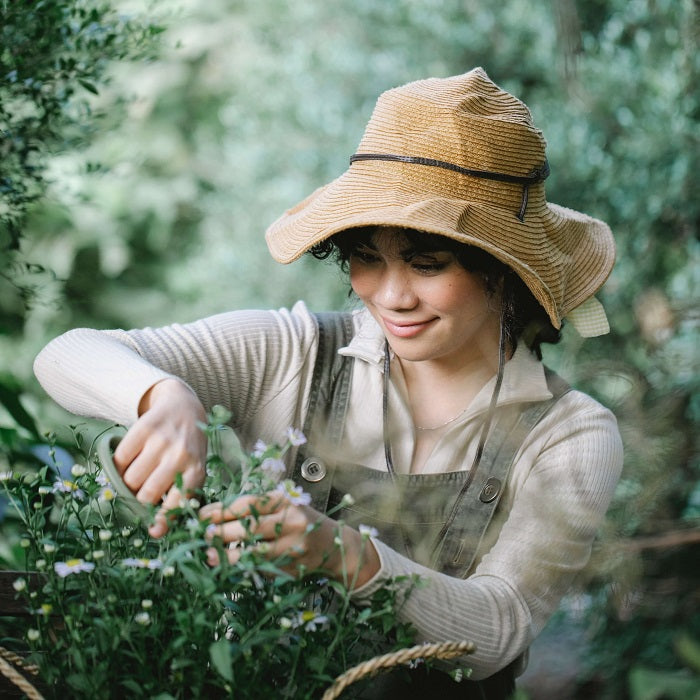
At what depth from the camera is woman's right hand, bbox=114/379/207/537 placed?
119 centimetres

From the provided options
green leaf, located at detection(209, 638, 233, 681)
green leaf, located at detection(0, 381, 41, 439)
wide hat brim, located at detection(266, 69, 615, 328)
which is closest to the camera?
green leaf, located at detection(209, 638, 233, 681)

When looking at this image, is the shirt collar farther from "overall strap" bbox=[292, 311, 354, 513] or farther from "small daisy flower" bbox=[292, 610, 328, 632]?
"small daisy flower" bbox=[292, 610, 328, 632]

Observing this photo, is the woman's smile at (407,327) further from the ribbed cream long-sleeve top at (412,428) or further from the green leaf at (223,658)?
the green leaf at (223,658)

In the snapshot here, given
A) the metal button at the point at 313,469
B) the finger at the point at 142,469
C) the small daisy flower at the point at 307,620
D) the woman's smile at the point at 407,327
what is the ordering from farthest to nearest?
the metal button at the point at 313,469, the woman's smile at the point at 407,327, the finger at the point at 142,469, the small daisy flower at the point at 307,620

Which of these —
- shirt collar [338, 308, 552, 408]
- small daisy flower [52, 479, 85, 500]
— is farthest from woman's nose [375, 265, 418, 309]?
small daisy flower [52, 479, 85, 500]

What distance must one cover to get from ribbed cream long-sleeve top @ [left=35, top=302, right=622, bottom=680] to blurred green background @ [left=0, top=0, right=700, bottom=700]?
0.11 meters

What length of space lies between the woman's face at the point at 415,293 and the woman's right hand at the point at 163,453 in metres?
0.47

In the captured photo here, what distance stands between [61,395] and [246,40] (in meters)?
5.29

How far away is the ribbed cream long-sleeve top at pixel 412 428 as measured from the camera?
4.74ft

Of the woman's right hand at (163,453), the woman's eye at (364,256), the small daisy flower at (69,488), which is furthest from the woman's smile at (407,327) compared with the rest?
the small daisy flower at (69,488)

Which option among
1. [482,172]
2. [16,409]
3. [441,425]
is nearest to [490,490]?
[441,425]

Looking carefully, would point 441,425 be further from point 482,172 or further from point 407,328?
point 482,172

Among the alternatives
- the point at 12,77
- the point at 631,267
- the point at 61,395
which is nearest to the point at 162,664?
the point at 61,395

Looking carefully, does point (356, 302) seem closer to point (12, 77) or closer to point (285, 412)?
point (285, 412)
